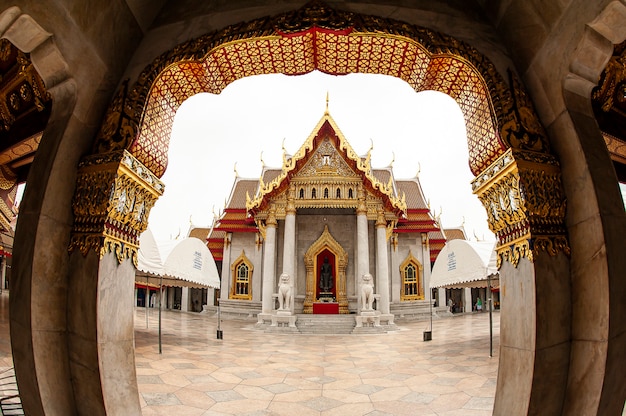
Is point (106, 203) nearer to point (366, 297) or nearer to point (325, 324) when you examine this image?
point (366, 297)

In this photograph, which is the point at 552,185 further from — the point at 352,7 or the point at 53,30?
the point at 53,30

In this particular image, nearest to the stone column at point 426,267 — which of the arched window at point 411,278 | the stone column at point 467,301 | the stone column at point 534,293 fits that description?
the arched window at point 411,278

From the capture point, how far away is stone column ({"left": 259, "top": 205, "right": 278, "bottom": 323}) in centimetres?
1591

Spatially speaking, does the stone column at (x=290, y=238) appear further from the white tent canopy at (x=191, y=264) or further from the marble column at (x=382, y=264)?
the white tent canopy at (x=191, y=264)

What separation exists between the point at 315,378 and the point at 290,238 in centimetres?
1015

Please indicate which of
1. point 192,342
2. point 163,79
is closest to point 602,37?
point 163,79

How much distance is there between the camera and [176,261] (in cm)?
941

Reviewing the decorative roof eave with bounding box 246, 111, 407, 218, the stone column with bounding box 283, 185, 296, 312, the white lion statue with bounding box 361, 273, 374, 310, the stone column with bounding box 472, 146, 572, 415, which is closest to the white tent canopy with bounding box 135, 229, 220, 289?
the stone column with bounding box 283, 185, 296, 312

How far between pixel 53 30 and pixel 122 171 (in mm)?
1067

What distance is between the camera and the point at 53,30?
281 cm

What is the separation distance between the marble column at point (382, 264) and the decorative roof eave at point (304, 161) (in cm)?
86

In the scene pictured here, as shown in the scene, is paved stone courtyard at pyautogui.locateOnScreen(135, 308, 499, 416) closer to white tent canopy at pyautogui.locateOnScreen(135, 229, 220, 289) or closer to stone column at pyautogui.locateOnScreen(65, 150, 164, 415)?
stone column at pyautogui.locateOnScreen(65, 150, 164, 415)

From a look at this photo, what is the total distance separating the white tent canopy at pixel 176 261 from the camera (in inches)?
341

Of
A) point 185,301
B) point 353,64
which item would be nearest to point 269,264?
point 185,301
